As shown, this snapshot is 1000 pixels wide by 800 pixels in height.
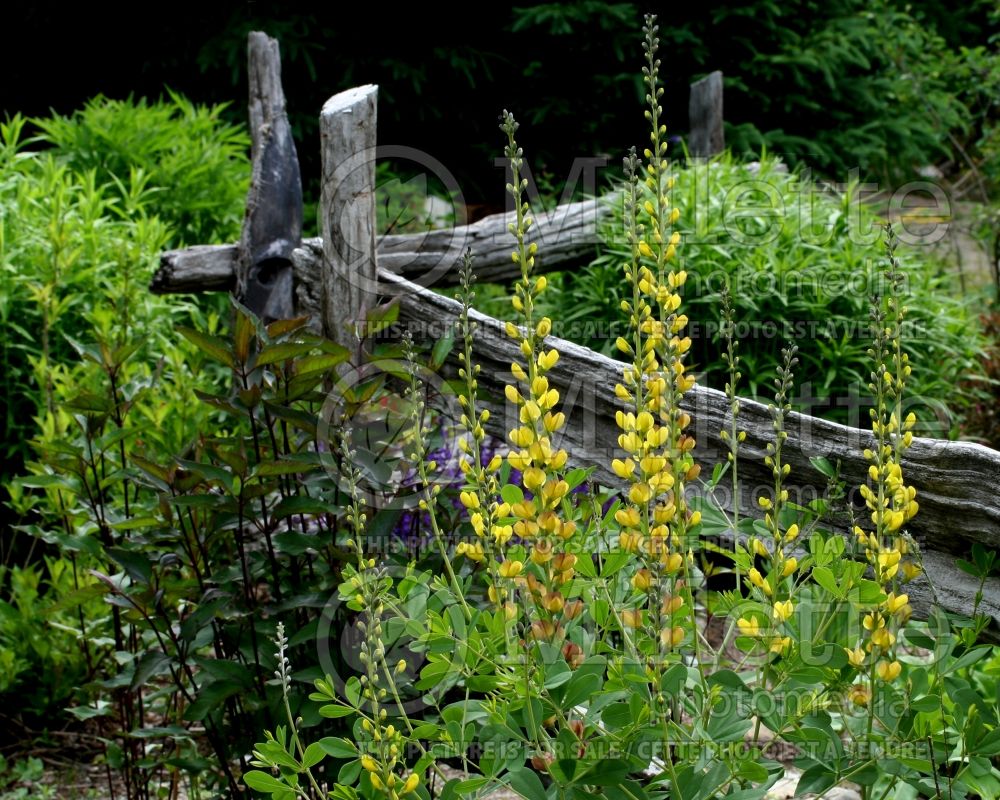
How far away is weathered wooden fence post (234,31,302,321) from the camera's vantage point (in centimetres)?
406

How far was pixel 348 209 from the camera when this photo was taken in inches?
133

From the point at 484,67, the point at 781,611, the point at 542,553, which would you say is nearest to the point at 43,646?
the point at 542,553

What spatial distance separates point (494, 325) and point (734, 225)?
79.8 inches

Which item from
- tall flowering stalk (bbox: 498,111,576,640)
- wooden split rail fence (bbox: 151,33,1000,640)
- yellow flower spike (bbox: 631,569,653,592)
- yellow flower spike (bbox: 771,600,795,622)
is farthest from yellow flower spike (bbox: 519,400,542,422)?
wooden split rail fence (bbox: 151,33,1000,640)

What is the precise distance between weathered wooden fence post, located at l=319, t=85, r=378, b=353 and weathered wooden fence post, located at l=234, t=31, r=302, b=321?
0.65 meters

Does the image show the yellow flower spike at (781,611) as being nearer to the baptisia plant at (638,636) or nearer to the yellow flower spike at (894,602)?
the baptisia plant at (638,636)

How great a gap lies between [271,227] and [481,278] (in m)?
1.14

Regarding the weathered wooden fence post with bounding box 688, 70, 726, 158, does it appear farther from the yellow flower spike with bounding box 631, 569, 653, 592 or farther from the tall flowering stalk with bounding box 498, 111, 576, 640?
the yellow flower spike with bounding box 631, 569, 653, 592

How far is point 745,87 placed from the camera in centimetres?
791

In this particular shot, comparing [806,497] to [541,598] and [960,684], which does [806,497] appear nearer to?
[960,684]

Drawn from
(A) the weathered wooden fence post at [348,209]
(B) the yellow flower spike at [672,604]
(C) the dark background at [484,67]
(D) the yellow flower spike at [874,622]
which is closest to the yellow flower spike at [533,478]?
(B) the yellow flower spike at [672,604]

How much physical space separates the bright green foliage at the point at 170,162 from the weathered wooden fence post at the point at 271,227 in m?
1.36

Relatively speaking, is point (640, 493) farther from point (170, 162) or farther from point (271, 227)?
point (170, 162)

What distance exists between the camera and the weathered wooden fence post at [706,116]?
6.53 meters
